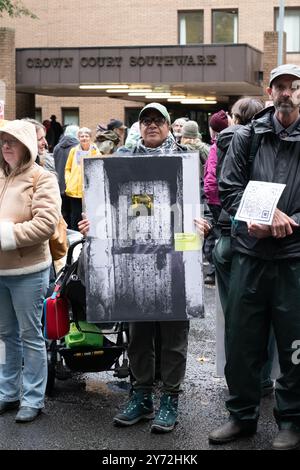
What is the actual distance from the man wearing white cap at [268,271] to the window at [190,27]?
29404mm

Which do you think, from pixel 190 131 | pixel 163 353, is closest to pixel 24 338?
pixel 163 353

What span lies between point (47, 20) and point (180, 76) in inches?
433

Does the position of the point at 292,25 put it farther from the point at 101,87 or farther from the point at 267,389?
the point at 267,389

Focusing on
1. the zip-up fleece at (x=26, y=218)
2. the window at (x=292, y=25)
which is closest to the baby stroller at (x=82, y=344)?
the zip-up fleece at (x=26, y=218)

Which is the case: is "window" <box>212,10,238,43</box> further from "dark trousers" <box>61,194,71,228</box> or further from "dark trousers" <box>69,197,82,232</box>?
"dark trousers" <box>69,197,82,232</box>

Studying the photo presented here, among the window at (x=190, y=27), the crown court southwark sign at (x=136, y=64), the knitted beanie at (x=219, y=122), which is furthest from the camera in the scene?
the window at (x=190, y=27)

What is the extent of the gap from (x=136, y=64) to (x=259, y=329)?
22148 millimetres

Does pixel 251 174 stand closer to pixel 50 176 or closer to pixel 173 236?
pixel 173 236

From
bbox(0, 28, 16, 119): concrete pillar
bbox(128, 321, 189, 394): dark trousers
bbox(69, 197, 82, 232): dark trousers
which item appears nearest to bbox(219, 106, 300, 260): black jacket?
bbox(128, 321, 189, 394): dark trousers

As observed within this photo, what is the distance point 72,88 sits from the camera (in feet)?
92.6

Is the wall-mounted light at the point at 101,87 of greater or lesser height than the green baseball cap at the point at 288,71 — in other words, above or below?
above

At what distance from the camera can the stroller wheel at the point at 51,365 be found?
20.4 ft

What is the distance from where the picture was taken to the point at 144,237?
5230 mm

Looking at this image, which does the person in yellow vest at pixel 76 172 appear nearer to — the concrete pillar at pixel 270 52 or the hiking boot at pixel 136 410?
the hiking boot at pixel 136 410
